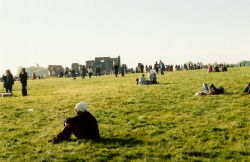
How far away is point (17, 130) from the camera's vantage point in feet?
28.0

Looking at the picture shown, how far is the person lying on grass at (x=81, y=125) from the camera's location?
22.5 feet

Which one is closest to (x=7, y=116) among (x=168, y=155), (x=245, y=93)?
(x=168, y=155)

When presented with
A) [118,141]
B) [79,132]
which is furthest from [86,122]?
[118,141]

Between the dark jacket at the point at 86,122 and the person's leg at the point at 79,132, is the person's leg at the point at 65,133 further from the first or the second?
the dark jacket at the point at 86,122

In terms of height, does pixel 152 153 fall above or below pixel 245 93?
below

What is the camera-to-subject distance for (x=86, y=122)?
689 cm

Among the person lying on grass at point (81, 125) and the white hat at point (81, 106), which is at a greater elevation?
the white hat at point (81, 106)

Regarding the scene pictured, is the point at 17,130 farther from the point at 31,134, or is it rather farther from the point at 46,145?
the point at 46,145

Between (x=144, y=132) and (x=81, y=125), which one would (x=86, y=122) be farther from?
(x=144, y=132)

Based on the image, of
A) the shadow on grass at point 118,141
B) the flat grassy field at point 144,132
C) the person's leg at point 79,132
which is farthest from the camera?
the person's leg at point 79,132

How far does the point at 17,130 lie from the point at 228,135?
24.7 ft

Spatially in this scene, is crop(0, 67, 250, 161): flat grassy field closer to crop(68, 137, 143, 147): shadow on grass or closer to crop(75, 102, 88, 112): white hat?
crop(68, 137, 143, 147): shadow on grass

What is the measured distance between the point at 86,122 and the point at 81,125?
20cm

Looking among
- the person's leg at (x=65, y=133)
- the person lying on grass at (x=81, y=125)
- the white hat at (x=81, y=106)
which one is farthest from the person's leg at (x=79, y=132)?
the white hat at (x=81, y=106)
